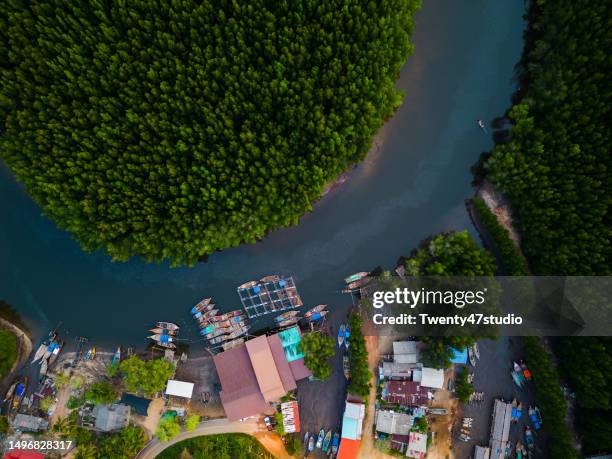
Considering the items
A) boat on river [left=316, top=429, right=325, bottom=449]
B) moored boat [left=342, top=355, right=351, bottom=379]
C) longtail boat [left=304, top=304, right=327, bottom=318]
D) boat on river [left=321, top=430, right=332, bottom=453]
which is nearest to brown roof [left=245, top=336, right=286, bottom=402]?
longtail boat [left=304, top=304, right=327, bottom=318]

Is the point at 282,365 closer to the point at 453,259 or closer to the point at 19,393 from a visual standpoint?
the point at 453,259

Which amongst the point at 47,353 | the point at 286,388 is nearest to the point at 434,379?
the point at 286,388

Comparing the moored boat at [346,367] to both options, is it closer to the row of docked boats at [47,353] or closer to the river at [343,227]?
the river at [343,227]

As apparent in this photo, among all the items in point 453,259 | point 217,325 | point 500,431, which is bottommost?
point 500,431

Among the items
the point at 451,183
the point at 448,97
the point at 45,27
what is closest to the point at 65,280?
the point at 45,27

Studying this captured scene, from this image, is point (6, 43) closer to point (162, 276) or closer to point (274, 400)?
point (162, 276)

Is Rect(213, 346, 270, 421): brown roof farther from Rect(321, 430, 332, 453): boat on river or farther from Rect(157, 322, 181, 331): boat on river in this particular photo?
Rect(321, 430, 332, 453): boat on river
